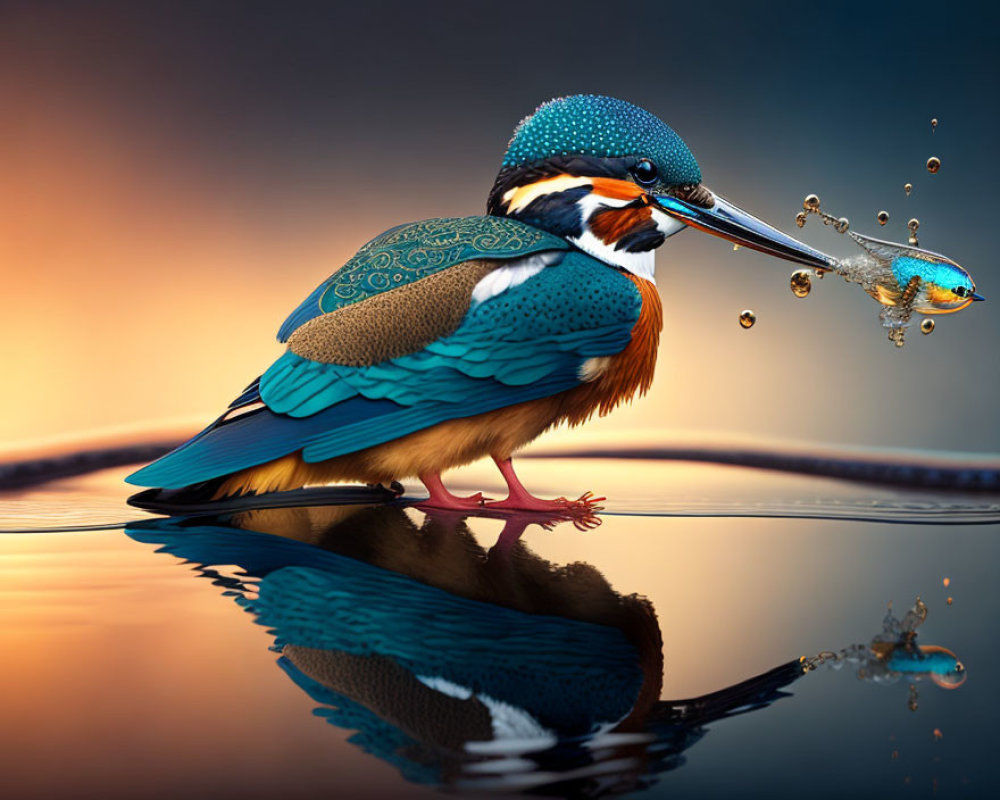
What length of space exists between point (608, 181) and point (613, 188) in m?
0.01

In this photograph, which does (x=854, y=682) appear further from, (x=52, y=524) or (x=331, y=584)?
(x=52, y=524)

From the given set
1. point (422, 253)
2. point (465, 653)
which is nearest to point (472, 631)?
point (465, 653)

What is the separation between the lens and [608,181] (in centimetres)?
169

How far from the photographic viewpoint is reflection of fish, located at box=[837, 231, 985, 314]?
172cm

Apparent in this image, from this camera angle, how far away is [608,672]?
109 cm

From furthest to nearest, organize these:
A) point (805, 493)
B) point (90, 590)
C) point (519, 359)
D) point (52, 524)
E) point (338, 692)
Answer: point (805, 493) → point (52, 524) → point (519, 359) → point (90, 590) → point (338, 692)

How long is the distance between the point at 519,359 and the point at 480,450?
0.18 metres

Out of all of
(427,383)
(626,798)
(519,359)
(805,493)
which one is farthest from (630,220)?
(626,798)

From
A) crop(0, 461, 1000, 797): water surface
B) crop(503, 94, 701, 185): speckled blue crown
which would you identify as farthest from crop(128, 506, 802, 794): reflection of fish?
crop(503, 94, 701, 185): speckled blue crown

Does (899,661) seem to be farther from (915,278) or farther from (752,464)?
(752,464)

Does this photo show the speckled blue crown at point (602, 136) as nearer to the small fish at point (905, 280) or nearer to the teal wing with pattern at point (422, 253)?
the teal wing with pattern at point (422, 253)

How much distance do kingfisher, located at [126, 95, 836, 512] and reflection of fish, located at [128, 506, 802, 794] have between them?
14 cm

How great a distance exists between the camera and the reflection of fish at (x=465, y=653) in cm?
90

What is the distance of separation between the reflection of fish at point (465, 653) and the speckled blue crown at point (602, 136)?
0.62 m
